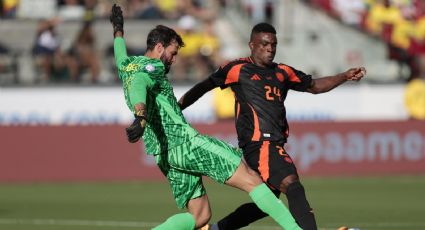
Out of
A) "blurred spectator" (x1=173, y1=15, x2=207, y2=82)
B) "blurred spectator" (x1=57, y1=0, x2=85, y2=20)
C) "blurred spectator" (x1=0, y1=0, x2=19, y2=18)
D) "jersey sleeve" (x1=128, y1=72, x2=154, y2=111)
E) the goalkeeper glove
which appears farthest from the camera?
"blurred spectator" (x1=57, y1=0, x2=85, y2=20)

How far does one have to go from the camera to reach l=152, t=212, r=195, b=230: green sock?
28.2 feet

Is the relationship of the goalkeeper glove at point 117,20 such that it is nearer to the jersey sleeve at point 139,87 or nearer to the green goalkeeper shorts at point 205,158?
the jersey sleeve at point 139,87

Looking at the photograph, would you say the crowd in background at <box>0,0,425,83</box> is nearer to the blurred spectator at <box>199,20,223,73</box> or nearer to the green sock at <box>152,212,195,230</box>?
the blurred spectator at <box>199,20,223,73</box>

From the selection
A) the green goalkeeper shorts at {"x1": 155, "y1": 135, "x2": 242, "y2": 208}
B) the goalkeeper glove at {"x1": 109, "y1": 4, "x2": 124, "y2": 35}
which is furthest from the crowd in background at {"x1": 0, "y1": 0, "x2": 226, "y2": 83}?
the green goalkeeper shorts at {"x1": 155, "y1": 135, "x2": 242, "y2": 208}

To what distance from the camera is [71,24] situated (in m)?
23.1

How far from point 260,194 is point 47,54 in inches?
551

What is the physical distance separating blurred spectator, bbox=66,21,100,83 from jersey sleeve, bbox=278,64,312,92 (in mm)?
12410

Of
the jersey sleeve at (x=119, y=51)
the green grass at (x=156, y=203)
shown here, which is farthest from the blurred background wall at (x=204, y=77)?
the jersey sleeve at (x=119, y=51)

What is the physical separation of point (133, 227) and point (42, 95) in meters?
9.41

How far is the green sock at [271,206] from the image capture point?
8562 millimetres

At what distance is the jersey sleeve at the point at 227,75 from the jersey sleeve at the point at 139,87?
5.55ft

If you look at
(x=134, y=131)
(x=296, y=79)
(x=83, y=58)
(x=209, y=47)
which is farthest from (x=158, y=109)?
(x=209, y=47)

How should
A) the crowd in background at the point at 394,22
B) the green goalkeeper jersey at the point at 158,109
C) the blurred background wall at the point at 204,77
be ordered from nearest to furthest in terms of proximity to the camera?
the green goalkeeper jersey at the point at 158,109, the blurred background wall at the point at 204,77, the crowd in background at the point at 394,22

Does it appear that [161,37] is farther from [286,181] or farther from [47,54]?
[47,54]
